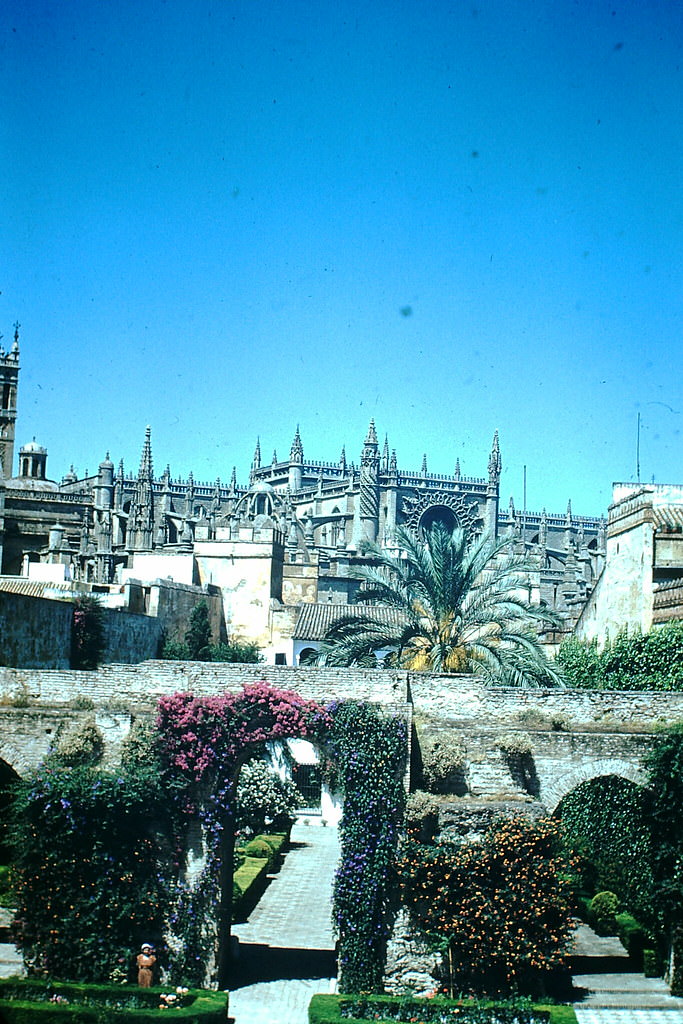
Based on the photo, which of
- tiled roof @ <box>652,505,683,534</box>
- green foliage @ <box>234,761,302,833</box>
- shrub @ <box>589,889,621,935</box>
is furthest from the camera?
tiled roof @ <box>652,505,683,534</box>

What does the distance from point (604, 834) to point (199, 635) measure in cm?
2368

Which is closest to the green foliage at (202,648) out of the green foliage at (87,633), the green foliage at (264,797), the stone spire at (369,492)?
the green foliage at (264,797)

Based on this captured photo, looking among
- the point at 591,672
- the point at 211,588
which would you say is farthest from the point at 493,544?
the point at 211,588

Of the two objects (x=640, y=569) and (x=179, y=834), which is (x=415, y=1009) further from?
(x=640, y=569)

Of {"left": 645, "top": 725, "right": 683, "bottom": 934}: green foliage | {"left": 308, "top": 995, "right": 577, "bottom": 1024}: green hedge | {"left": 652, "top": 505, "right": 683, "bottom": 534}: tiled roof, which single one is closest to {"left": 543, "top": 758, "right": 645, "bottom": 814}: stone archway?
{"left": 645, "top": 725, "right": 683, "bottom": 934}: green foliage

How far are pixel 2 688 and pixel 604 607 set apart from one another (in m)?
22.5

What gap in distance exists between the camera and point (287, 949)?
2272cm

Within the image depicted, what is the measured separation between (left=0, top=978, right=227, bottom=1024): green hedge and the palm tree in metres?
9.80

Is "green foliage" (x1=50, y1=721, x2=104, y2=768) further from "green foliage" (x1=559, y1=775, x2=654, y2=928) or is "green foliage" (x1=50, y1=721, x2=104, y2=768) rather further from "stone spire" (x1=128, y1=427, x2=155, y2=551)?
"stone spire" (x1=128, y1=427, x2=155, y2=551)

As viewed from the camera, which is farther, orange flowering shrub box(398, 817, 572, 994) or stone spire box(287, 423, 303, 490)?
stone spire box(287, 423, 303, 490)

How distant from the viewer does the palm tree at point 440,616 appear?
2664 centimetres

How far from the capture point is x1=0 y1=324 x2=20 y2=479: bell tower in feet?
224

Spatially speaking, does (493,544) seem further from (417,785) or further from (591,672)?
(417,785)

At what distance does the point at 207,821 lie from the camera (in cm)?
1964
